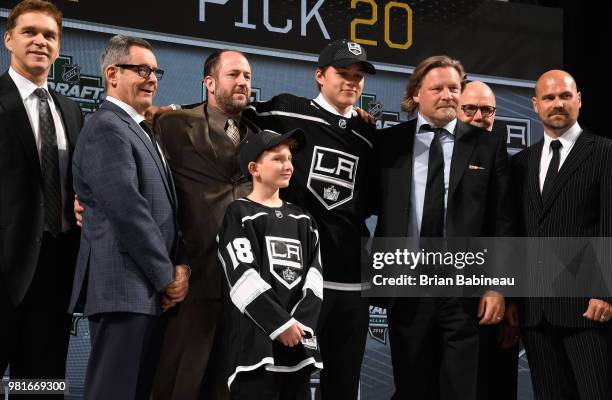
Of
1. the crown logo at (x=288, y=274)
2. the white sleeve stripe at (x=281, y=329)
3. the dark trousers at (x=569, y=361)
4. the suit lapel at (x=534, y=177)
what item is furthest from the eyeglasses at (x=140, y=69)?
the dark trousers at (x=569, y=361)

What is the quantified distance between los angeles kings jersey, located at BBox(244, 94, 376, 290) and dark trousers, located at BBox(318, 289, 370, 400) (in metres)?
0.07

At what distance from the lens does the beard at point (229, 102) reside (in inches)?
144

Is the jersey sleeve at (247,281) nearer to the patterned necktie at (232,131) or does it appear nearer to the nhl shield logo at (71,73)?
the patterned necktie at (232,131)

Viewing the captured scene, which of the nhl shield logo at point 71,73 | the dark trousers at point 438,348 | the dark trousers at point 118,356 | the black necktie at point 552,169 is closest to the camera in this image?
the dark trousers at point 118,356

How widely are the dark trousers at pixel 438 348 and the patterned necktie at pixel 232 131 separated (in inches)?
41.8

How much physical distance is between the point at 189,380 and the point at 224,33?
105 inches

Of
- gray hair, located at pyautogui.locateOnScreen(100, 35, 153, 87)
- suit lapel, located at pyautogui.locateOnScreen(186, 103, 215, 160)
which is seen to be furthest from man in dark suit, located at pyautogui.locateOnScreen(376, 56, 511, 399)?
gray hair, located at pyautogui.locateOnScreen(100, 35, 153, 87)

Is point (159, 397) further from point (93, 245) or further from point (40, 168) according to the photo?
point (40, 168)

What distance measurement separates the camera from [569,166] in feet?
12.3

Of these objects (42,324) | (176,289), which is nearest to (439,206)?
(176,289)

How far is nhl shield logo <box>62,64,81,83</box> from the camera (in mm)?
4870

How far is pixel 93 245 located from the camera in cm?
298

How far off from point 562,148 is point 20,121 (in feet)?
8.18

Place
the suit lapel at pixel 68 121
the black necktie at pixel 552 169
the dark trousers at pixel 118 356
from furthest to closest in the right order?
the black necktie at pixel 552 169, the suit lapel at pixel 68 121, the dark trousers at pixel 118 356
